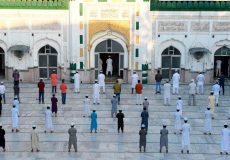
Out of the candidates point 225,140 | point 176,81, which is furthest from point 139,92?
point 225,140

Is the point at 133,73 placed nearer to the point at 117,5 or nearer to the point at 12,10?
the point at 117,5

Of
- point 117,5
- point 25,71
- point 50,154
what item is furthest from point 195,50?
point 50,154

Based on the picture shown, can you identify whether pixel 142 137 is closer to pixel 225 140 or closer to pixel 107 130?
pixel 107 130

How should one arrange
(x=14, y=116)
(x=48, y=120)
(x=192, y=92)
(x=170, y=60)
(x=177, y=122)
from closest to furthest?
1. (x=14, y=116)
2. (x=48, y=120)
3. (x=177, y=122)
4. (x=192, y=92)
5. (x=170, y=60)

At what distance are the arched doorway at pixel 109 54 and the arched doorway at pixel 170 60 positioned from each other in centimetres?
244

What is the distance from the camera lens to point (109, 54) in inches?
1256

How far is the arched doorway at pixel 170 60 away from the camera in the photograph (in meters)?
31.3

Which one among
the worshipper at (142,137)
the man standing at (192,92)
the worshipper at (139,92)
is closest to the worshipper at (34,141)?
the worshipper at (142,137)

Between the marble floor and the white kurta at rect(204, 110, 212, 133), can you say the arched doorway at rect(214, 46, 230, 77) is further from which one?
the white kurta at rect(204, 110, 212, 133)

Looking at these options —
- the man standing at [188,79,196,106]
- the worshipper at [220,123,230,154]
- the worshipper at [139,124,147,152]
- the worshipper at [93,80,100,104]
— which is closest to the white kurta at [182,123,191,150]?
the worshipper at [220,123,230,154]

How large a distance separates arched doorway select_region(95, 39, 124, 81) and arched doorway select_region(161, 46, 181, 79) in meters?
2.44

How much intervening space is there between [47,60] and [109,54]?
3655mm

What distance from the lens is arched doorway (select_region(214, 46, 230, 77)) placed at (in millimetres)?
31266

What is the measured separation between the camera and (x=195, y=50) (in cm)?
3050
